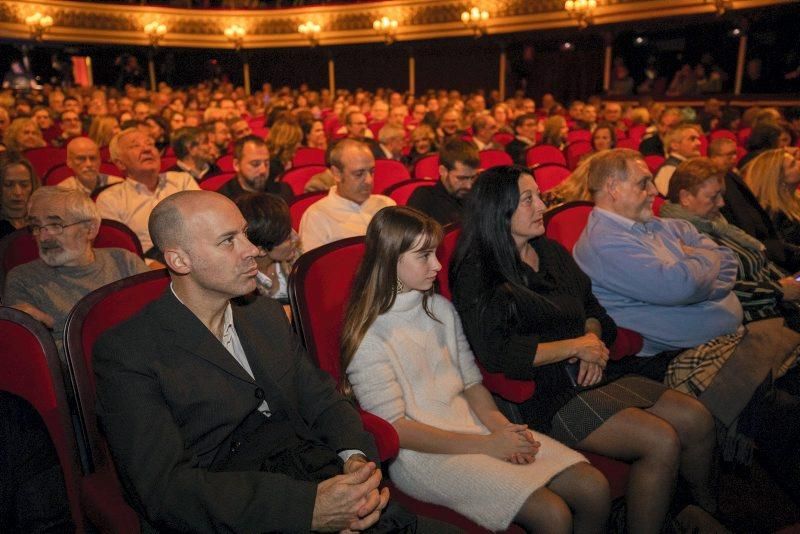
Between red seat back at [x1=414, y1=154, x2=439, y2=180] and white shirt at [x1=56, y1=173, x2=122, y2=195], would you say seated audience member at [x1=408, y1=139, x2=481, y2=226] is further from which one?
white shirt at [x1=56, y1=173, x2=122, y2=195]

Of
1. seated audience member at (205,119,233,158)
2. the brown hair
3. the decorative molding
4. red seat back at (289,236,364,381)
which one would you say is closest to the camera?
red seat back at (289,236,364,381)

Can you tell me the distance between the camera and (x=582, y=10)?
13352 millimetres

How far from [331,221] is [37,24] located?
1514 centimetres

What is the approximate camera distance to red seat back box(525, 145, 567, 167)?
6.29 m

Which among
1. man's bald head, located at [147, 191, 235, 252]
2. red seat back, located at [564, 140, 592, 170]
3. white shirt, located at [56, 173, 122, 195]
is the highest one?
man's bald head, located at [147, 191, 235, 252]

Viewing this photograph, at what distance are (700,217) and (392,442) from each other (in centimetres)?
215

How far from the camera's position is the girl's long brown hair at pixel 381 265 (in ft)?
6.35

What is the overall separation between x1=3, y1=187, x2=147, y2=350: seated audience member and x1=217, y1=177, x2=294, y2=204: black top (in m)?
1.64

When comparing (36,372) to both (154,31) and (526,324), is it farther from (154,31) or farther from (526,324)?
(154,31)

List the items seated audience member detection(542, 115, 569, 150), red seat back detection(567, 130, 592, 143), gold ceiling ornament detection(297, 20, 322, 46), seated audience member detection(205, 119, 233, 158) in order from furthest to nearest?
gold ceiling ornament detection(297, 20, 322, 46)
red seat back detection(567, 130, 592, 143)
seated audience member detection(542, 115, 569, 150)
seated audience member detection(205, 119, 233, 158)

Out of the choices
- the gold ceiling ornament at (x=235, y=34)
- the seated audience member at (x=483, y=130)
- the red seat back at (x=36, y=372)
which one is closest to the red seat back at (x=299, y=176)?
the seated audience member at (x=483, y=130)

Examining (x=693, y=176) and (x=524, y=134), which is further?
(x=524, y=134)

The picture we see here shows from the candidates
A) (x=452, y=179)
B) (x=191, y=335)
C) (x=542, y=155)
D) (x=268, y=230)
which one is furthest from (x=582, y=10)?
(x=191, y=335)

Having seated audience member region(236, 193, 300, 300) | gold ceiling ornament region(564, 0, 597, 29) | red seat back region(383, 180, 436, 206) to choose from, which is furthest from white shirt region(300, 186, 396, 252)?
gold ceiling ornament region(564, 0, 597, 29)
